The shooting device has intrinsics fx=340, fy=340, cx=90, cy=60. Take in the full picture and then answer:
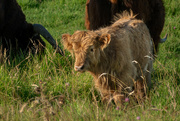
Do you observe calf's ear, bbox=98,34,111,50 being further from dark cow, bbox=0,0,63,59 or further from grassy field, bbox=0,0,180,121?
dark cow, bbox=0,0,63,59

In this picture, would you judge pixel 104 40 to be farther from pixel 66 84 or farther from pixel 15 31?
pixel 15 31

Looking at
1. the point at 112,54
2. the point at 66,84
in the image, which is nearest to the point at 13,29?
the point at 112,54

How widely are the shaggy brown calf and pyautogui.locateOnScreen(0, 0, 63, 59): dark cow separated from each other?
1606 millimetres

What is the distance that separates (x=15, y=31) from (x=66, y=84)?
2.63 m

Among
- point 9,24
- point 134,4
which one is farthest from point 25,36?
point 134,4

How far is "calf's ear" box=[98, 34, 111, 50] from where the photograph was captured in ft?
11.7

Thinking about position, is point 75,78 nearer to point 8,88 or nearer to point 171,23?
point 8,88

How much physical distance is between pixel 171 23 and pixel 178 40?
26.6 inches

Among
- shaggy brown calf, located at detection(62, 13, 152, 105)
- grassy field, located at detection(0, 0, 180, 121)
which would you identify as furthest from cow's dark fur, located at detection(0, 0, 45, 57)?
shaggy brown calf, located at detection(62, 13, 152, 105)

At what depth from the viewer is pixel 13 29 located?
5.59m

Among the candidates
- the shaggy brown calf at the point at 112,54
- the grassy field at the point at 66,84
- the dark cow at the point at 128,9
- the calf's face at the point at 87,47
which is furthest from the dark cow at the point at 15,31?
the calf's face at the point at 87,47

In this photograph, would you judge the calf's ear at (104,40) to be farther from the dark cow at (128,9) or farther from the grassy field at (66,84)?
the dark cow at (128,9)

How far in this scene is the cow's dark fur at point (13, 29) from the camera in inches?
215

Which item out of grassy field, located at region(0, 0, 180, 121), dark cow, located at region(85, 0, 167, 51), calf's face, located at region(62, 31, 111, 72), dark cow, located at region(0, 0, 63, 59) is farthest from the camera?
dark cow, located at region(0, 0, 63, 59)
